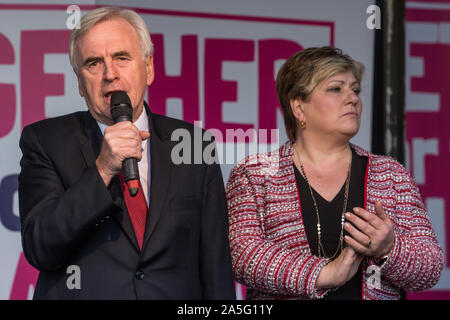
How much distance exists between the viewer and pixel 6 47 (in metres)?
3.40

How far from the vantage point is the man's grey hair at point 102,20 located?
2246 millimetres

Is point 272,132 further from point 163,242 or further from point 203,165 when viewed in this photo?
point 163,242

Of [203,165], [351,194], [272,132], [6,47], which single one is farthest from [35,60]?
[351,194]

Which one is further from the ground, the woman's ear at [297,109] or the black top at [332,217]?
the woman's ear at [297,109]

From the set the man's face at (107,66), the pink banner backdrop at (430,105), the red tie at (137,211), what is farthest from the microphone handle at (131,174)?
the pink banner backdrop at (430,105)

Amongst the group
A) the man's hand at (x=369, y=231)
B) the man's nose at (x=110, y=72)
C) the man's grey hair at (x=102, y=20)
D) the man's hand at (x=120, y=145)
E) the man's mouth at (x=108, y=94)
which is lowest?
the man's hand at (x=369, y=231)

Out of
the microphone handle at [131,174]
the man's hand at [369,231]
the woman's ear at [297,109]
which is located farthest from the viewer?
the woman's ear at [297,109]

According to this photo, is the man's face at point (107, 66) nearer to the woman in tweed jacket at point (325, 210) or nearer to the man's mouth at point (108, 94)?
the man's mouth at point (108, 94)

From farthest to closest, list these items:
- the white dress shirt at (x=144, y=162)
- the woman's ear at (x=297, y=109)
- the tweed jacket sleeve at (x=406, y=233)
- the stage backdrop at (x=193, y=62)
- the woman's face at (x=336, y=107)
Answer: the stage backdrop at (x=193, y=62) → the woman's ear at (x=297, y=109) → the woman's face at (x=336, y=107) → the tweed jacket sleeve at (x=406, y=233) → the white dress shirt at (x=144, y=162)

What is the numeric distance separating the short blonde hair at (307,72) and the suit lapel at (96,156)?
105cm

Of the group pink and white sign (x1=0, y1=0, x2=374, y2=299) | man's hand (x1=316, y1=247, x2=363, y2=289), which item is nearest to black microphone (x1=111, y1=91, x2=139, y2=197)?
man's hand (x1=316, y1=247, x2=363, y2=289)

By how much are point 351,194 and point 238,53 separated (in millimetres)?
1242

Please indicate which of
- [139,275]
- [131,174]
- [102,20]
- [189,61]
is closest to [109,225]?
[139,275]

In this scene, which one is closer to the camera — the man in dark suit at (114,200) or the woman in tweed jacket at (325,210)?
the man in dark suit at (114,200)
